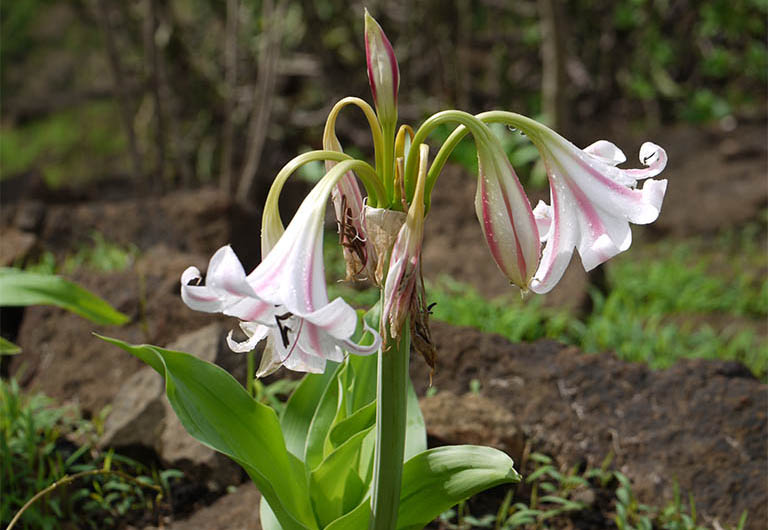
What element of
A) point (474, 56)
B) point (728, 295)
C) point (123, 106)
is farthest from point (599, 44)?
point (123, 106)

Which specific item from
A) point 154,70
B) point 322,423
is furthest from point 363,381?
point 154,70

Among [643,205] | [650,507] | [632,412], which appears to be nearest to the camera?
[643,205]

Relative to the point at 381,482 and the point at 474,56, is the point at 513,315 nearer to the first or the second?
the point at 381,482

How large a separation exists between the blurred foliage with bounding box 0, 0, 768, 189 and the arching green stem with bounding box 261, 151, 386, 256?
14.3 ft

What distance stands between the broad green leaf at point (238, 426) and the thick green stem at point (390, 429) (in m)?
0.16

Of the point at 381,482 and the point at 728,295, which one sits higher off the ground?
the point at 381,482

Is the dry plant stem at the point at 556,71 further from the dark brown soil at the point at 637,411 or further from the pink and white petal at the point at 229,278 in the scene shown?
the pink and white petal at the point at 229,278

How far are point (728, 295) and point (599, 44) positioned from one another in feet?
11.9

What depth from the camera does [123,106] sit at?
477 cm

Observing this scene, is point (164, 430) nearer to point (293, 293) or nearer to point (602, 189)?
Result: point (293, 293)

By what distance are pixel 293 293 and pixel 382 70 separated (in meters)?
0.41

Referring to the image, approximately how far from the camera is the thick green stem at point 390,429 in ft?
4.63

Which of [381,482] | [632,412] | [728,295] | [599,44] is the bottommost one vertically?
[728,295]

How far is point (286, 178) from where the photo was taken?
1.25m
